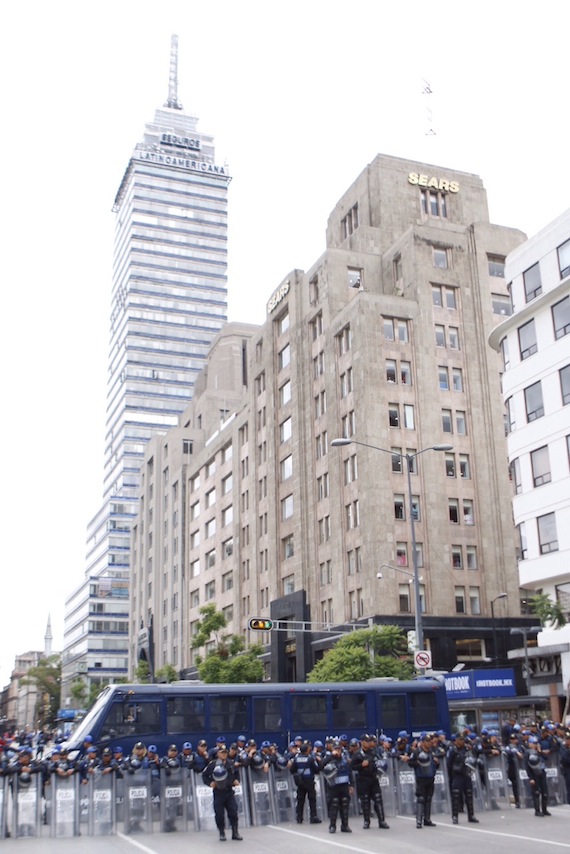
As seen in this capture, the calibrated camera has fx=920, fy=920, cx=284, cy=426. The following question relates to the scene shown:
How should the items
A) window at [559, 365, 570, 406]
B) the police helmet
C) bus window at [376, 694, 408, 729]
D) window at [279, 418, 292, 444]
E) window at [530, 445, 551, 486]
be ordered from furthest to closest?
window at [279, 418, 292, 444], window at [530, 445, 551, 486], window at [559, 365, 570, 406], bus window at [376, 694, 408, 729], the police helmet

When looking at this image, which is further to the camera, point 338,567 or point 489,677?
point 338,567

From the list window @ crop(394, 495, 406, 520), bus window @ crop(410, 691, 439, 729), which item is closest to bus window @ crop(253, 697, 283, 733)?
bus window @ crop(410, 691, 439, 729)

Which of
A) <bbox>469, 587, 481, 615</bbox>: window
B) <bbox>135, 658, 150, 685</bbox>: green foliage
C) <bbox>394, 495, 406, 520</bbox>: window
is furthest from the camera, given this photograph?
<bbox>135, 658, 150, 685</bbox>: green foliage

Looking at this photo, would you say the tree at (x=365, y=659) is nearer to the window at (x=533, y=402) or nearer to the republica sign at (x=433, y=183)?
the window at (x=533, y=402)

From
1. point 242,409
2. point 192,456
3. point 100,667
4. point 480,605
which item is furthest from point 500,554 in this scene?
point 100,667

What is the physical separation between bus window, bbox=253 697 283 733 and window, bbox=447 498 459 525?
32866mm

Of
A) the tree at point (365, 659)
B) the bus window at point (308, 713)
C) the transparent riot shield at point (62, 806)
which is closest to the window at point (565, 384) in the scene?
the tree at point (365, 659)

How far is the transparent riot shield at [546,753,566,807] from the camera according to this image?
24.4m

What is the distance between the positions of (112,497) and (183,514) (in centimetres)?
7266

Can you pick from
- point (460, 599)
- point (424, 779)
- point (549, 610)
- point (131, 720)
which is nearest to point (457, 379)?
point (460, 599)

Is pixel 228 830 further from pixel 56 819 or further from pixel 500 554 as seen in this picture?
pixel 500 554

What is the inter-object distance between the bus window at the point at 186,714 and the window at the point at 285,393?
43879 millimetres

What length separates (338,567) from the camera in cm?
6153

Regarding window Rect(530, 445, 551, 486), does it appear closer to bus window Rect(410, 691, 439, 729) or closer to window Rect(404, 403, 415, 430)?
bus window Rect(410, 691, 439, 729)
